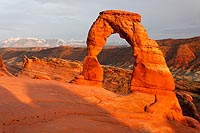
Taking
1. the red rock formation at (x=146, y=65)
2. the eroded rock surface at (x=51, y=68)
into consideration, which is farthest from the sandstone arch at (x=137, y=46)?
the eroded rock surface at (x=51, y=68)

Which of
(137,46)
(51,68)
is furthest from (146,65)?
(51,68)

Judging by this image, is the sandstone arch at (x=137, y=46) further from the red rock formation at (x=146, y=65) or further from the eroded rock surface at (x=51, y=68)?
the eroded rock surface at (x=51, y=68)

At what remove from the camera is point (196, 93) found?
29.3 metres

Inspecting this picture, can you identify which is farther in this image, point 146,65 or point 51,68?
point 51,68

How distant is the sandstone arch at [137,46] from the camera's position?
493 inches

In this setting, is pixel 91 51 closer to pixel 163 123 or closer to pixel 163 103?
pixel 163 103

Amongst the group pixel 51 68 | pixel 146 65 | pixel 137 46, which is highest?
pixel 137 46

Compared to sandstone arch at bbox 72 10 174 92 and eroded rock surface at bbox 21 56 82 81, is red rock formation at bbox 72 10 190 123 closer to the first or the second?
sandstone arch at bbox 72 10 174 92

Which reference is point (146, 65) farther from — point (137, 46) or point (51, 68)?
point (51, 68)

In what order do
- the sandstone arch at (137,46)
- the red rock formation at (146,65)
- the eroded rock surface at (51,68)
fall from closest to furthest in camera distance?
the red rock formation at (146,65)
the sandstone arch at (137,46)
the eroded rock surface at (51,68)

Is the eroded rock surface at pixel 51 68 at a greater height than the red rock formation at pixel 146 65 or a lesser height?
lesser

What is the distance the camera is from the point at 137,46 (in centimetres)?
1322

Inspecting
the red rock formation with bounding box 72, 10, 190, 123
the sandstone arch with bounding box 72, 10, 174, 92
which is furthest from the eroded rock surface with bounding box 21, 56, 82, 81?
the red rock formation with bounding box 72, 10, 190, 123

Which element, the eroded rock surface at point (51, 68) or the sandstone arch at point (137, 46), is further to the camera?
the eroded rock surface at point (51, 68)
